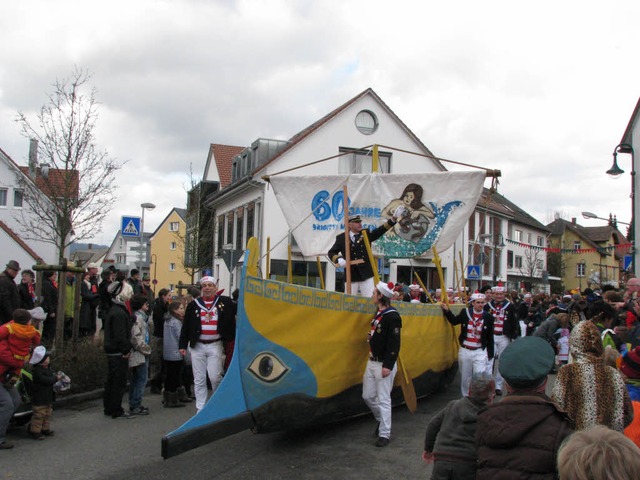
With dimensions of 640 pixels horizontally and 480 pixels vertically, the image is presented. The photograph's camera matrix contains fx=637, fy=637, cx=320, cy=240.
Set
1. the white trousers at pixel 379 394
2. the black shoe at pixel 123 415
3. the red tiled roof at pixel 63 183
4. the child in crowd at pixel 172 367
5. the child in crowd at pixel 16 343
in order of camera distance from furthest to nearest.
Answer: the red tiled roof at pixel 63 183 → the child in crowd at pixel 172 367 → the black shoe at pixel 123 415 → the white trousers at pixel 379 394 → the child in crowd at pixel 16 343

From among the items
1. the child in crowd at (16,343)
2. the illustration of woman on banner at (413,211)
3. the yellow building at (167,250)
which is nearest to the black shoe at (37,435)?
the child in crowd at (16,343)

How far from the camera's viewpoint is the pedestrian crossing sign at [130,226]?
16.6 m

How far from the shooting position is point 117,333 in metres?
8.29

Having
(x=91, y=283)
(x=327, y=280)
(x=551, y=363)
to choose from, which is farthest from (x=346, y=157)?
(x=551, y=363)

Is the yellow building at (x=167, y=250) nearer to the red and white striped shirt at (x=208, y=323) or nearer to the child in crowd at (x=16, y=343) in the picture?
the red and white striped shirt at (x=208, y=323)

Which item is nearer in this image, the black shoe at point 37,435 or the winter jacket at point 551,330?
the black shoe at point 37,435

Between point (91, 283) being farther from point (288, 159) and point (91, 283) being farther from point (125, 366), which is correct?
point (288, 159)

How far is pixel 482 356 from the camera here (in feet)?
30.0

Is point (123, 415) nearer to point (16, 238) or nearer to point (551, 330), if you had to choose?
point (551, 330)

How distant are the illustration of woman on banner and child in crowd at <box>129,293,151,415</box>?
4169 millimetres

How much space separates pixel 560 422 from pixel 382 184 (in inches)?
305

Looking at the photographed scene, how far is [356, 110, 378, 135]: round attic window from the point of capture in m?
31.3

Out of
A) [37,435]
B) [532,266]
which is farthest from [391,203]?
[532,266]

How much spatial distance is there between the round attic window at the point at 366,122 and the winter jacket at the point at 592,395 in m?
28.1
